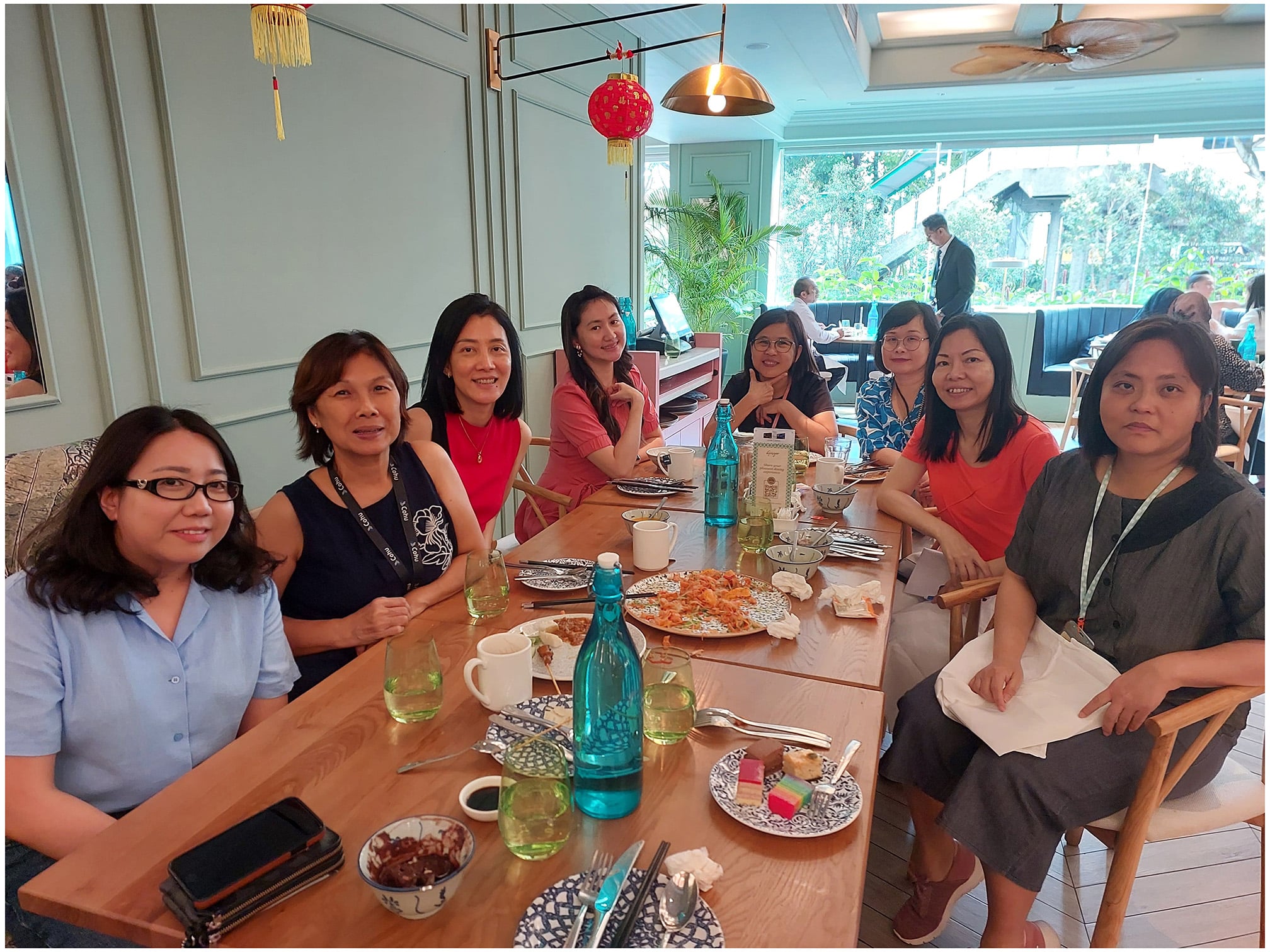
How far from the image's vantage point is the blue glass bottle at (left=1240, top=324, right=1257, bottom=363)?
5844 mm

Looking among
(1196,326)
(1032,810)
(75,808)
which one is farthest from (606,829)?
(1196,326)

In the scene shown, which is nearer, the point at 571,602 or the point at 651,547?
the point at 571,602

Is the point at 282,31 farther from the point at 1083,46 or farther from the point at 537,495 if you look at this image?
the point at 1083,46

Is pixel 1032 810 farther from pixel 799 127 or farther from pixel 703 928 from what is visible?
pixel 799 127

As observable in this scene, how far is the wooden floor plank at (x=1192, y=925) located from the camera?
177 cm

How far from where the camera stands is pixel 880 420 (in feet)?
10.3

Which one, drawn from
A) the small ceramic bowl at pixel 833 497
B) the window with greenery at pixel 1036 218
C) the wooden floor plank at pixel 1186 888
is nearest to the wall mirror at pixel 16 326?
the small ceramic bowl at pixel 833 497

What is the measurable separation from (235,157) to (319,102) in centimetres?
47

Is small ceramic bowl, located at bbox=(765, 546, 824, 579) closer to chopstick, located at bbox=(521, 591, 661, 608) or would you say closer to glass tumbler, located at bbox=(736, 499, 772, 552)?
glass tumbler, located at bbox=(736, 499, 772, 552)

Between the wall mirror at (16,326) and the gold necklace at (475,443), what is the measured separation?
110cm

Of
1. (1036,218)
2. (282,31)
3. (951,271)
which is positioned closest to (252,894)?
(282,31)

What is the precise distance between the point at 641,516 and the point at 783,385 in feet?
4.29

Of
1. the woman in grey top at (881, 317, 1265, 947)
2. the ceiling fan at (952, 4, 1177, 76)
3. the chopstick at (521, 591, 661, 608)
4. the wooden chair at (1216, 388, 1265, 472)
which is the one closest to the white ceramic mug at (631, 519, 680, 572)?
the chopstick at (521, 591, 661, 608)

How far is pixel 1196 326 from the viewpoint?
147cm
